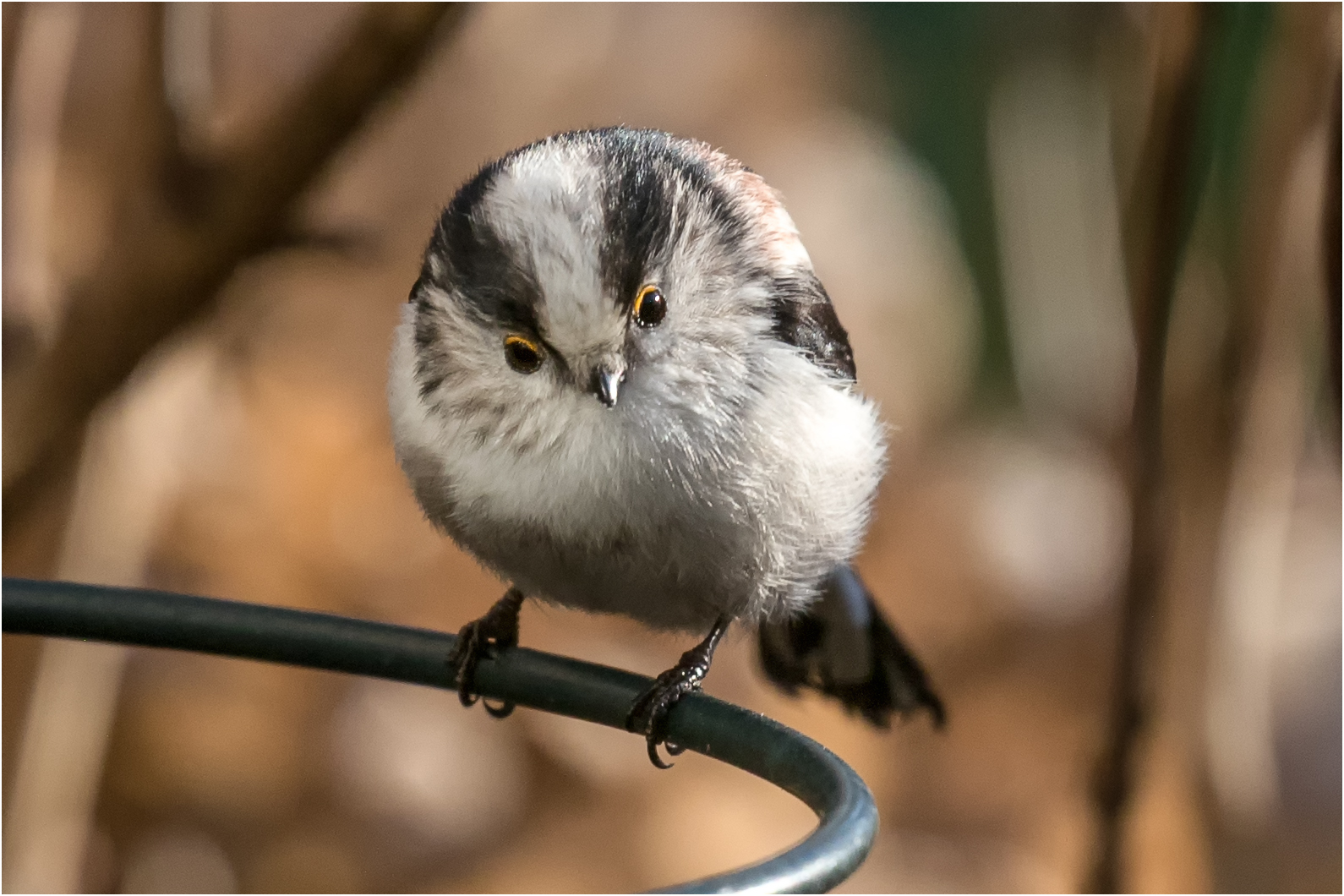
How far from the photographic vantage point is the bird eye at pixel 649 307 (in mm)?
1582

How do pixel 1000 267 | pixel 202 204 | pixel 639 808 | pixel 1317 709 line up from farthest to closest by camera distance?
pixel 1317 709
pixel 639 808
pixel 1000 267
pixel 202 204

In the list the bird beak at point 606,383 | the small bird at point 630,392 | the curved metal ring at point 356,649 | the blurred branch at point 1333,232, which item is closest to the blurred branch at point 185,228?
the small bird at point 630,392

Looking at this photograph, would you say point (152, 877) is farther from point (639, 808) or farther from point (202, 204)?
point (202, 204)

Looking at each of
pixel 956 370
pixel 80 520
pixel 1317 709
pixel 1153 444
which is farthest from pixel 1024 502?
pixel 80 520

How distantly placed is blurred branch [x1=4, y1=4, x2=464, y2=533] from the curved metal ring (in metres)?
0.89

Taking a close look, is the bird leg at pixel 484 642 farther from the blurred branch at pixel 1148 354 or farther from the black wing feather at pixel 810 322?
the blurred branch at pixel 1148 354

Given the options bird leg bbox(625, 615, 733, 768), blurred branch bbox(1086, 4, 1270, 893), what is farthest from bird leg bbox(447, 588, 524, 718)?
blurred branch bbox(1086, 4, 1270, 893)

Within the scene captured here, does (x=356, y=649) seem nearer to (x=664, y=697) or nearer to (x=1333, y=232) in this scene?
(x=664, y=697)

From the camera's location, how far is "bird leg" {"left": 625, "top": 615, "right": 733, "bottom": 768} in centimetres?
169

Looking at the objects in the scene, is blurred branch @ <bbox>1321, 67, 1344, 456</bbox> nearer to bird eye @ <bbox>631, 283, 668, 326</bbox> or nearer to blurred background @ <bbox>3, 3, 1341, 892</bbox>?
blurred background @ <bbox>3, 3, 1341, 892</bbox>

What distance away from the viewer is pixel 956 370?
3.79m

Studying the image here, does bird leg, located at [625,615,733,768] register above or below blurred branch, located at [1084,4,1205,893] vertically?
below

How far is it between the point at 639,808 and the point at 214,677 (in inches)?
38.5

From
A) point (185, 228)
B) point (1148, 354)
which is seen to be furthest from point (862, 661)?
point (185, 228)
